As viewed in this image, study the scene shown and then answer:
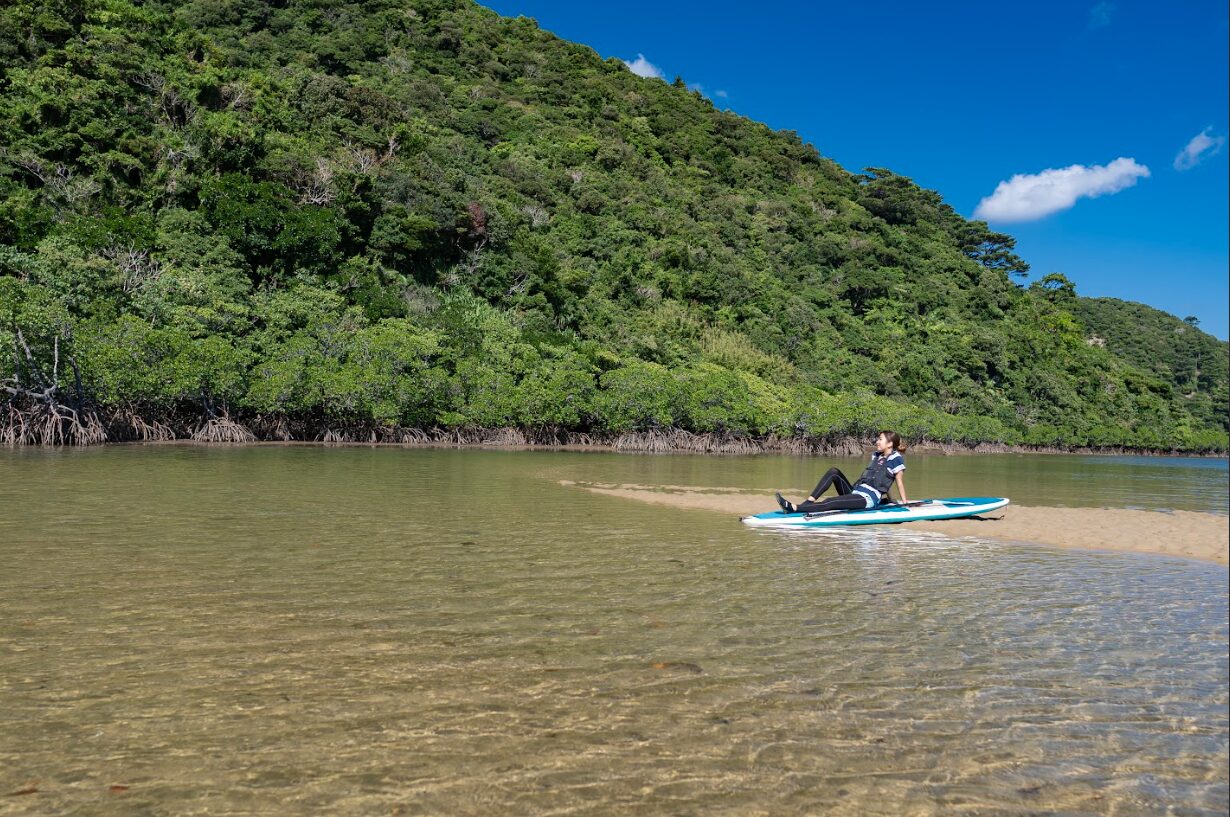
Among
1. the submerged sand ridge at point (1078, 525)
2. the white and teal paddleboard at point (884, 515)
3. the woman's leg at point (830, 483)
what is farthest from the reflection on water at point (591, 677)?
the woman's leg at point (830, 483)

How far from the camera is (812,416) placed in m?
47.6

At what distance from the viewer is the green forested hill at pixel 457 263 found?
35781 mm

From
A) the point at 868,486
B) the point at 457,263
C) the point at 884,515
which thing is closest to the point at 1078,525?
the point at 884,515

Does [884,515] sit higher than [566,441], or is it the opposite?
[566,441]

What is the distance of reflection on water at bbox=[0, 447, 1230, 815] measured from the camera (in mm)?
3719

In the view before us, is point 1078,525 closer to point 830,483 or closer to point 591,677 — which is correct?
point 830,483

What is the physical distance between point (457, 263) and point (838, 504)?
45843 millimetres

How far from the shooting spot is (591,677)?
5.26 m

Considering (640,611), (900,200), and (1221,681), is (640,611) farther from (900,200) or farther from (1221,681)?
(900,200)

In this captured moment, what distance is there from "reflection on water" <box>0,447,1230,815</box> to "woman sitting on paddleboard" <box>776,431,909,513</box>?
222 centimetres

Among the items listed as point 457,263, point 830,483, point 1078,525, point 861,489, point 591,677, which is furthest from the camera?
point 457,263

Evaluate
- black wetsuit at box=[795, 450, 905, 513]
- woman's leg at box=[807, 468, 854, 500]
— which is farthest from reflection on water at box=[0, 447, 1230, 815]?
woman's leg at box=[807, 468, 854, 500]

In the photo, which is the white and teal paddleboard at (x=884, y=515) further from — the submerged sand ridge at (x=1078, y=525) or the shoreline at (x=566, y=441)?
the shoreline at (x=566, y=441)

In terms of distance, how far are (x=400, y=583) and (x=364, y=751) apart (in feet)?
13.2
